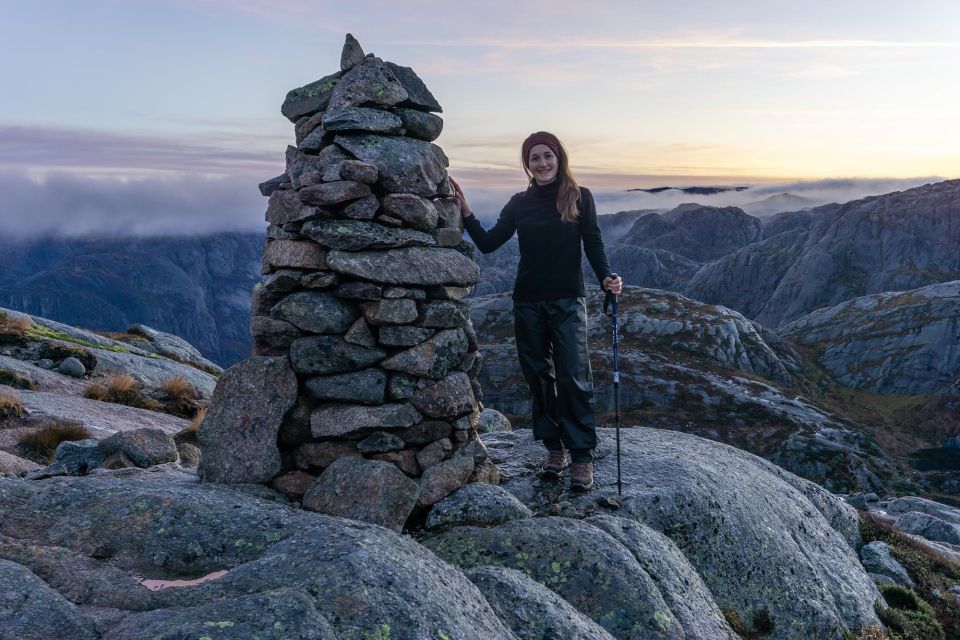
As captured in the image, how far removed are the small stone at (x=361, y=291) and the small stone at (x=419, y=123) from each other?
3.12 m

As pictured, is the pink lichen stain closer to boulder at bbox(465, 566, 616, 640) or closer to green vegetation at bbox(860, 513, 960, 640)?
boulder at bbox(465, 566, 616, 640)

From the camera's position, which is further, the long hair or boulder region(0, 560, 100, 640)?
the long hair

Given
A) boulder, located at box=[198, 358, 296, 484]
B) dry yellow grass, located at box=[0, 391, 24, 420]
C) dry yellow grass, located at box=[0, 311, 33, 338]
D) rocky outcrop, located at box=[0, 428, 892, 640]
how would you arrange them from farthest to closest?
dry yellow grass, located at box=[0, 311, 33, 338], dry yellow grass, located at box=[0, 391, 24, 420], boulder, located at box=[198, 358, 296, 484], rocky outcrop, located at box=[0, 428, 892, 640]

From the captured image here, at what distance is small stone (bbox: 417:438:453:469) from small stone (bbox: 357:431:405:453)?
0.60 meters

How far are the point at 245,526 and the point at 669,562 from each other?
6462 millimetres

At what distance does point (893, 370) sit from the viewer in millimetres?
143750

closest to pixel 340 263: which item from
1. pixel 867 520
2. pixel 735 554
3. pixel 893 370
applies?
pixel 735 554

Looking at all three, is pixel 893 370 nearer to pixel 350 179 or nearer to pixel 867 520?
pixel 867 520

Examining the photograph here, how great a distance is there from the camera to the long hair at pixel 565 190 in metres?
11.7

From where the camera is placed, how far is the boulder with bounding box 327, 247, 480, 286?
10711 mm

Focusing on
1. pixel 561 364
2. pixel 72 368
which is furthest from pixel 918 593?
pixel 72 368

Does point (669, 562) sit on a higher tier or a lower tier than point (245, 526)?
lower

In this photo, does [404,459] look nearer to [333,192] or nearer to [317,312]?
[317,312]

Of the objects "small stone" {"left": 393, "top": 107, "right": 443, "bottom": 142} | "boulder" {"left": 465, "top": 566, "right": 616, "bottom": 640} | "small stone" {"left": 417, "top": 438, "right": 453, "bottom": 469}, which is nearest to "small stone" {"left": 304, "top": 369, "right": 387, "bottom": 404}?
"small stone" {"left": 417, "top": 438, "right": 453, "bottom": 469}
